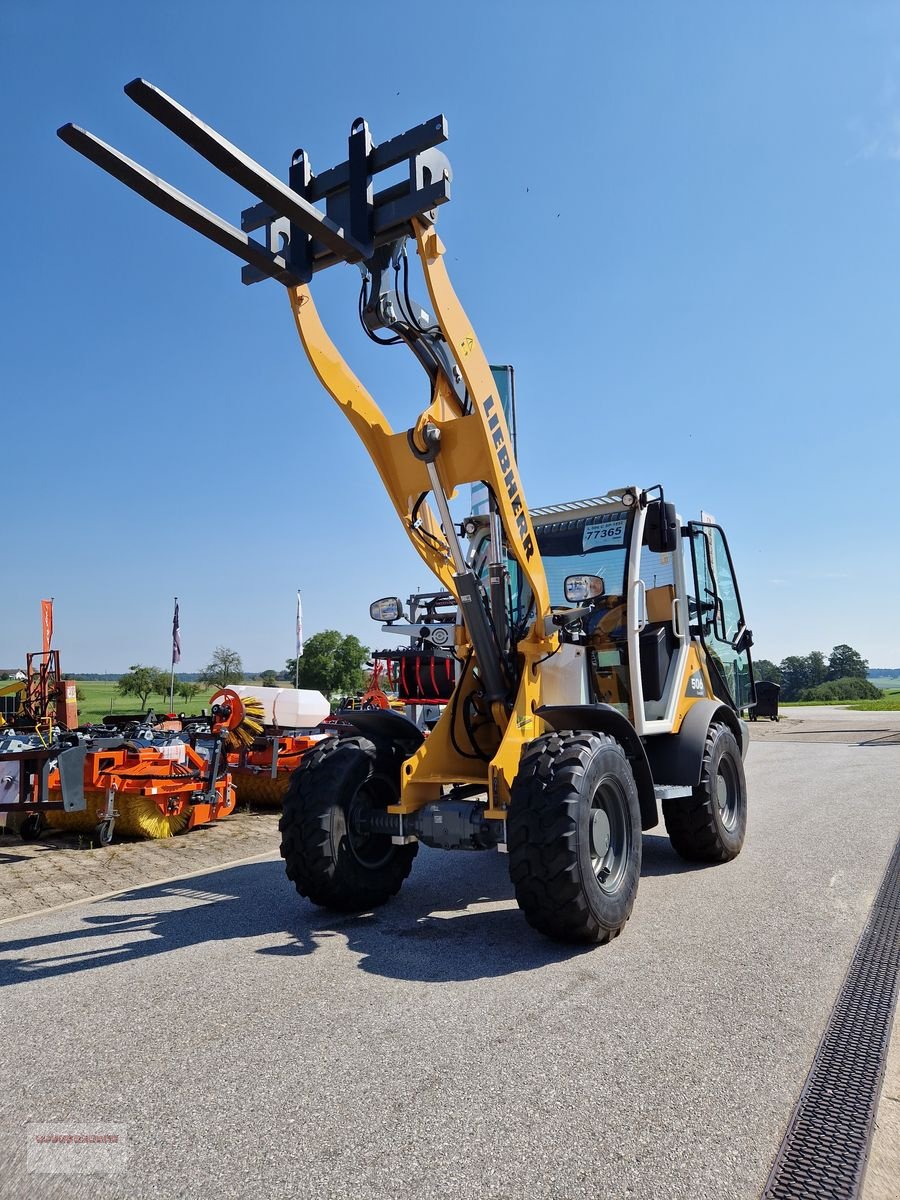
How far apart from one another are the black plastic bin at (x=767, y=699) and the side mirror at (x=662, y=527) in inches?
116

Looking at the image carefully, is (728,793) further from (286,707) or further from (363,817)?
(286,707)

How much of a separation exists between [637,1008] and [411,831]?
6.01 ft

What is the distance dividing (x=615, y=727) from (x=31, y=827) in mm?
6487

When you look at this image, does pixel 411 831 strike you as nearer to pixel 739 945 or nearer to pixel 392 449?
pixel 739 945

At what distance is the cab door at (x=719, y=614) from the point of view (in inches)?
281

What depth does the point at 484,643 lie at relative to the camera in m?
5.39

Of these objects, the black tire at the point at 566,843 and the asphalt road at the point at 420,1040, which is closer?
the asphalt road at the point at 420,1040

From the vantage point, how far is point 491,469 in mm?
4938

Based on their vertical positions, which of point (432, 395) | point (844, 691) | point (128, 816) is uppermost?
point (432, 395)

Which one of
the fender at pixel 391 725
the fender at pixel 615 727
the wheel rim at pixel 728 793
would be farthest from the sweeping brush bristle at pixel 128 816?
the wheel rim at pixel 728 793
